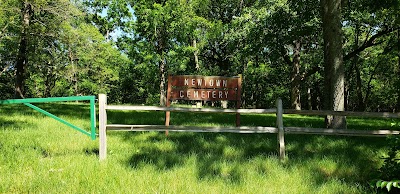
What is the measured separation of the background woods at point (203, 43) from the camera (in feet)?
48.5

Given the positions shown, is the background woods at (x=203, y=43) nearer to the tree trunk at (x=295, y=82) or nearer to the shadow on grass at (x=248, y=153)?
the tree trunk at (x=295, y=82)

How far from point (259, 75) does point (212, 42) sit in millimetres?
7574

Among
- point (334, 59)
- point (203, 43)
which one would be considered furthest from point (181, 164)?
point (203, 43)

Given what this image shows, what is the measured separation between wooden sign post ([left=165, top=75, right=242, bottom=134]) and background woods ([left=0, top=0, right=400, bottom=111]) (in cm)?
117

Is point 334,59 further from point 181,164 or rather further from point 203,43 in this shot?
point 203,43

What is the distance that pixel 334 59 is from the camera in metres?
9.70

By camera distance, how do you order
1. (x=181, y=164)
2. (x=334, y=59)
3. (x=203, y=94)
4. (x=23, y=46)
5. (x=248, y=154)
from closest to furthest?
1. (x=181, y=164)
2. (x=248, y=154)
3. (x=203, y=94)
4. (x=334, y=59)
5. (x=23, y=46)

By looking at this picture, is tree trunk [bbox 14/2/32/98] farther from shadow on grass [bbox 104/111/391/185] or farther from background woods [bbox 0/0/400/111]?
shadow on grass [bbox 104/111/391/185]

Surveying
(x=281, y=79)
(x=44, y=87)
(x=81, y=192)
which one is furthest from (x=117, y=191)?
(x=44, y=87)

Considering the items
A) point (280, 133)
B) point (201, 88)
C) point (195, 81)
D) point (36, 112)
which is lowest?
point (280, 133)

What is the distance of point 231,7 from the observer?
30469mm

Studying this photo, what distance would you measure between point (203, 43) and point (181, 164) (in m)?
24.0

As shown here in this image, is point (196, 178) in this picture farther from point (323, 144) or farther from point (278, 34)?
point (278, 34)

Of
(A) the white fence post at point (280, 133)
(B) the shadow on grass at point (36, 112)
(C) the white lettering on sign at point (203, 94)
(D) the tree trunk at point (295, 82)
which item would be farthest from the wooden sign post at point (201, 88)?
(D) the tree trunk at point (295, 82)
